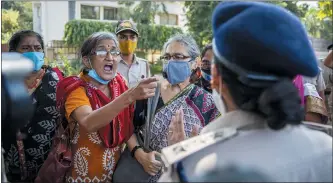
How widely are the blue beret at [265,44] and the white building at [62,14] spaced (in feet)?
57.9

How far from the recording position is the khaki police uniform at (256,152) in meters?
1.20

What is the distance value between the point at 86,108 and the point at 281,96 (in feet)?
4.65

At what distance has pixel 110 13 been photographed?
79.8ft

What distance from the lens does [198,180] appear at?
1.20 meters

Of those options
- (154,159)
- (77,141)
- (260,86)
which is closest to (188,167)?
(260,86)

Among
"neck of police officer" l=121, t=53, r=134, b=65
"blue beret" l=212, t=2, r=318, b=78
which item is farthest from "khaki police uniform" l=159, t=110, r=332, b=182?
"neck of police officer" l=121, t=53, r=134, b=65

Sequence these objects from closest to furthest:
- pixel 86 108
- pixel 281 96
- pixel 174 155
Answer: pixel 281 96 < pixel 174 155 < pixel 86 108

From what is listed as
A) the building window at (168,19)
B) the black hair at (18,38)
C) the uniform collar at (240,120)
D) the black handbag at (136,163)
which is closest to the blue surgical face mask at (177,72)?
the black handbag at (136,163)

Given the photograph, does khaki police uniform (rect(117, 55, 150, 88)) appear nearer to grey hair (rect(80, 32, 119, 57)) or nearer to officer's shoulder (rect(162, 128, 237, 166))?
grey hair (rect(80, 32, 119, 57))

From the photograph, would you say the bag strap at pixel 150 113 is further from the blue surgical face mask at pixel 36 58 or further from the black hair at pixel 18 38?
the black hair at pixel 18 38

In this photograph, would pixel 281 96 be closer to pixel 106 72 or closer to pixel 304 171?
pixel 304 171

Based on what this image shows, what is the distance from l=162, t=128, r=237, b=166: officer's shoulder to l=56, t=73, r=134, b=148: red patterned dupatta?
119cm

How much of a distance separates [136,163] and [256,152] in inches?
53.1

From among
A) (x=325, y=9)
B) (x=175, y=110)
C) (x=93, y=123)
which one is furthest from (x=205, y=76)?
(x=325, y=9)
